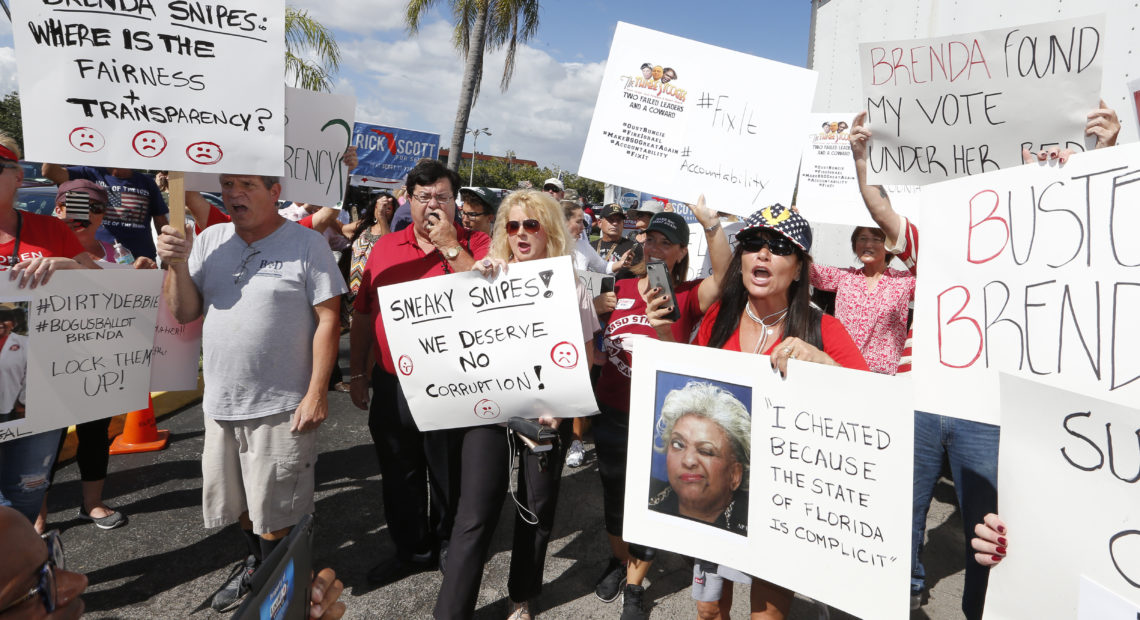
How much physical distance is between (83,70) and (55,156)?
36 cm

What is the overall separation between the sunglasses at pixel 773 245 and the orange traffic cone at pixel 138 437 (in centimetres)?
465

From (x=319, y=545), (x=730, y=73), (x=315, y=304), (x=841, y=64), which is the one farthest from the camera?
(x=841, y=64)

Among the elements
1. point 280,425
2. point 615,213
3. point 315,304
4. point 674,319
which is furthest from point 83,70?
point 615,213

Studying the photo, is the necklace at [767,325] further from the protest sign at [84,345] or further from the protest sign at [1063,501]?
the protest sign at [84,345]

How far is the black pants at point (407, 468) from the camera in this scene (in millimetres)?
3197

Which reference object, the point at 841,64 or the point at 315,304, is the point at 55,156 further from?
the point at 841,64

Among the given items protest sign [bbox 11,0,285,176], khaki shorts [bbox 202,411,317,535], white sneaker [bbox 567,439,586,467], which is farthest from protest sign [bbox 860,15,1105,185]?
white sneaker [bbox 567,439,586,467]

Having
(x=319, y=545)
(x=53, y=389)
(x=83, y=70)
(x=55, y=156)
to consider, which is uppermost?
(x=83, y=70)

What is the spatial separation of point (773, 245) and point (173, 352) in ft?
9.36

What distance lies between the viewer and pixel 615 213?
6777 millimetres

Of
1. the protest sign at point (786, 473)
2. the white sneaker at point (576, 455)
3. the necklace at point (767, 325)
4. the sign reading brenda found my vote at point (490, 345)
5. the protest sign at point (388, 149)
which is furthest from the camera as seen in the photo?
the protest sign at point (388, 149)

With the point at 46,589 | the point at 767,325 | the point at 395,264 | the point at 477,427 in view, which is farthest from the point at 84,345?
the point at 767,325

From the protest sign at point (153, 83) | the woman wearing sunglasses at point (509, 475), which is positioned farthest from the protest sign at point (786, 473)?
the protest sign at point (153, 83)

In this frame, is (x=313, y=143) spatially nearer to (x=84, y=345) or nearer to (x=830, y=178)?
(x=84, y=345)
